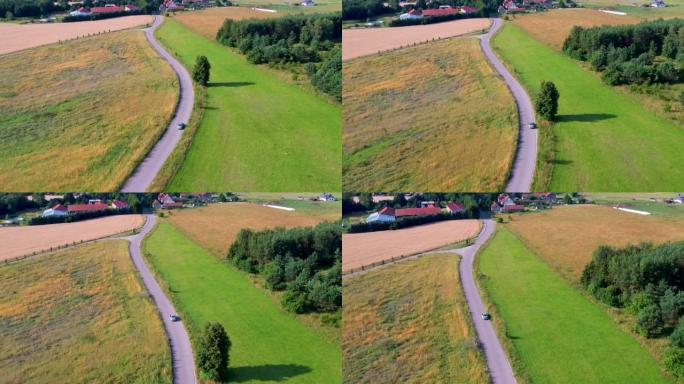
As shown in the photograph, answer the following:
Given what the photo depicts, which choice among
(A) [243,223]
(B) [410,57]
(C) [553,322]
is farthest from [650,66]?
(A) [243,223]

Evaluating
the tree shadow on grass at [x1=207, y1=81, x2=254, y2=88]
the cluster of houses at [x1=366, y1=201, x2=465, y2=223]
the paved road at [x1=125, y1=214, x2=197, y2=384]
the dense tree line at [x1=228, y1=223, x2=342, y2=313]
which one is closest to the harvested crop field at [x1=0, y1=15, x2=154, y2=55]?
the tree shadow on grass at [x1=207, y1=81, x2=254, y2=88]

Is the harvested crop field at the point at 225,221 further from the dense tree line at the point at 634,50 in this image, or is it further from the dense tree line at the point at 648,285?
the dense tree line at the point at 634,50

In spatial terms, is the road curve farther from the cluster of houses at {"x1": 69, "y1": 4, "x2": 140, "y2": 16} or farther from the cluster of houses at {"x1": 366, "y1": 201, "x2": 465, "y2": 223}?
the cluster of houses at {"x1": 69, "y1": 4, "x2": 140, "y2": 16}

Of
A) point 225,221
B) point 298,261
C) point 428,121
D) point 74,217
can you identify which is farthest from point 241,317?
point 428,121

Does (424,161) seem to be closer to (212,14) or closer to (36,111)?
(212,14)

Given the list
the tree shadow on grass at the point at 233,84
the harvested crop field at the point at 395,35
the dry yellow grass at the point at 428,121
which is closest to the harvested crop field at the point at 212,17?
the tree shadow on grass at the point at 233,84

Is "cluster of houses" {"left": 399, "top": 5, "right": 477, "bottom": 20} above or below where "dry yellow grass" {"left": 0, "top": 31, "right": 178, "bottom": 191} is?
above
